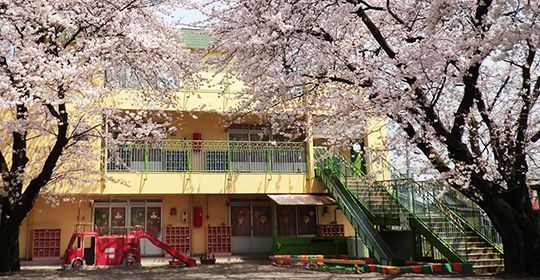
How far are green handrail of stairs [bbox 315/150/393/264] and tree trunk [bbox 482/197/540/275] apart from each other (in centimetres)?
349

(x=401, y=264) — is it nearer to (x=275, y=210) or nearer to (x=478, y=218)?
(x=478, y=218)

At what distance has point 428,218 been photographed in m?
14.6

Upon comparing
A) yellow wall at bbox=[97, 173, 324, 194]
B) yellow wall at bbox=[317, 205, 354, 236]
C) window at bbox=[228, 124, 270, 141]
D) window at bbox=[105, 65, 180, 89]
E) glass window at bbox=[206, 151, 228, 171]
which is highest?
Result: window at bbox=[105, 65, 180, 89]

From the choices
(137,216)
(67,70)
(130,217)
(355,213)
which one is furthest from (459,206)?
(130,217)

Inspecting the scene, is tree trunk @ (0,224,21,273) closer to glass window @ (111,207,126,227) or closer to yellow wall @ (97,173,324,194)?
yellow wall @ (97,173,324,194)

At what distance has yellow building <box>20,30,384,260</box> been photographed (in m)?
17.8

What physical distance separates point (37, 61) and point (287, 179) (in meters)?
10.1

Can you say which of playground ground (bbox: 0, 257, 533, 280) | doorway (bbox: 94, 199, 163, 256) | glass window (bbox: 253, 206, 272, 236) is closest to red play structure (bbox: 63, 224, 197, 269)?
playground ground (bbox: 0, 257, 533, 280)

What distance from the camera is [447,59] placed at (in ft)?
33.7

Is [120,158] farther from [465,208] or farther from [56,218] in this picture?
[465,208]

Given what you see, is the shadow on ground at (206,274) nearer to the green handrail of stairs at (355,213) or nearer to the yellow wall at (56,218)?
the green handrail of stairs at (355,213)

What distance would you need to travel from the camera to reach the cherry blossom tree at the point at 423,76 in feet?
34.5

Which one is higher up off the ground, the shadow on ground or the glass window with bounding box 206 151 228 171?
the glass window with bounding box 206 151 228 171

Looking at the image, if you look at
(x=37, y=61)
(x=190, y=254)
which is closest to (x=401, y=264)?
(x=190, y=254)
